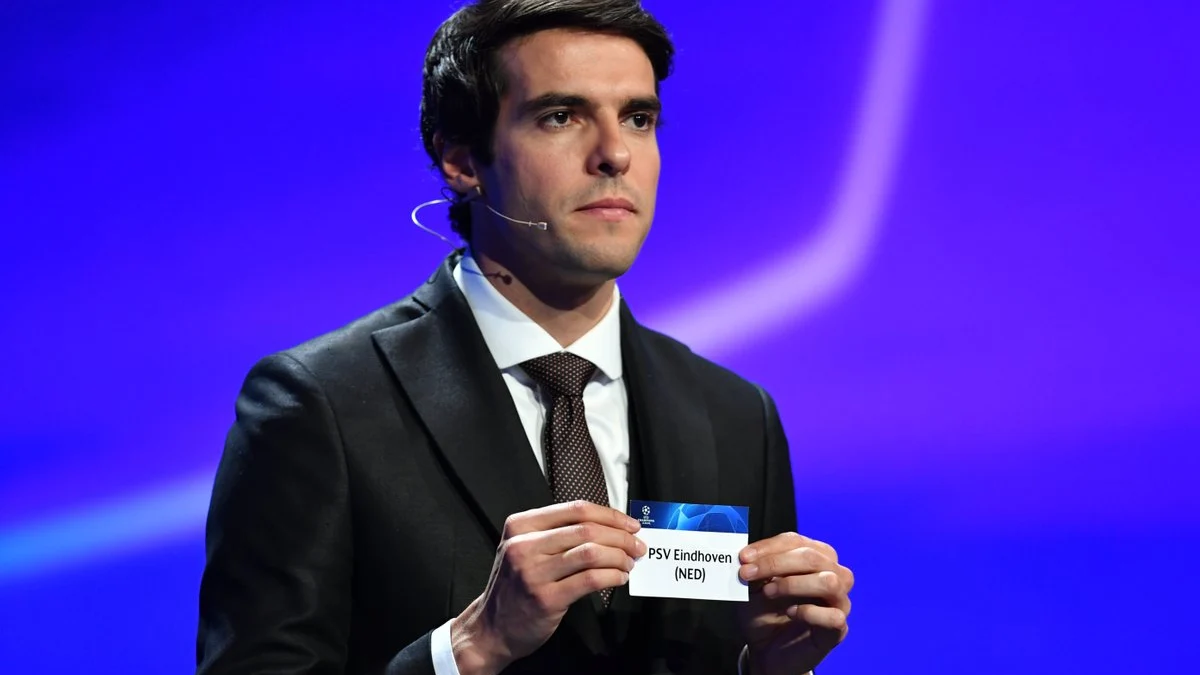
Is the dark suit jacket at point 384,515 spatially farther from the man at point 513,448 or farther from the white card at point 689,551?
the white card at point 689,551

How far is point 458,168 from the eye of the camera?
2.51 metres

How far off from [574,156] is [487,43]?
31 centimetres

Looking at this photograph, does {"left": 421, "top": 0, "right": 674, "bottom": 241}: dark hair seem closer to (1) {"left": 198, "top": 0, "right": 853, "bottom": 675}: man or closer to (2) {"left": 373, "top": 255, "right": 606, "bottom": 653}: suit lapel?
(1) {"left": 198, "top": 0, "right": 853, "bottom": 675}: man

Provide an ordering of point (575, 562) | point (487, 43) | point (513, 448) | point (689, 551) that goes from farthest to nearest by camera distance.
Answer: point (487, 43) → point (513, 448) → point (689, 551) → point (575, 562)

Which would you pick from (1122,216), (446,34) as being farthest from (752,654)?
(1122,216)

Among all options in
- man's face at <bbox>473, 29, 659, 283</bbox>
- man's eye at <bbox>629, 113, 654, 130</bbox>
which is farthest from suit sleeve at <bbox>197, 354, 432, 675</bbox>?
man's eye at <bbox>629, 113, 654, 130</bbox>

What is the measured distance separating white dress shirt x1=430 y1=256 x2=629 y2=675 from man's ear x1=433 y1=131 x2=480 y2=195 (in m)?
0.16

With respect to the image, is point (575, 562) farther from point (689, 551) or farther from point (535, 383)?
point (535, 383)

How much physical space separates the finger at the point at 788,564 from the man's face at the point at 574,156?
0.57 metres

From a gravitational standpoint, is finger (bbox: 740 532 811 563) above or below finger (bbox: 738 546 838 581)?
above

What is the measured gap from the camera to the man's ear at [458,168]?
2479 millimetres

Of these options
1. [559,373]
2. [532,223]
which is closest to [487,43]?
[532,223]

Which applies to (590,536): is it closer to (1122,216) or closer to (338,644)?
(338,644)

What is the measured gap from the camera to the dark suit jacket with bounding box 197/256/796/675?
6.78 ft
